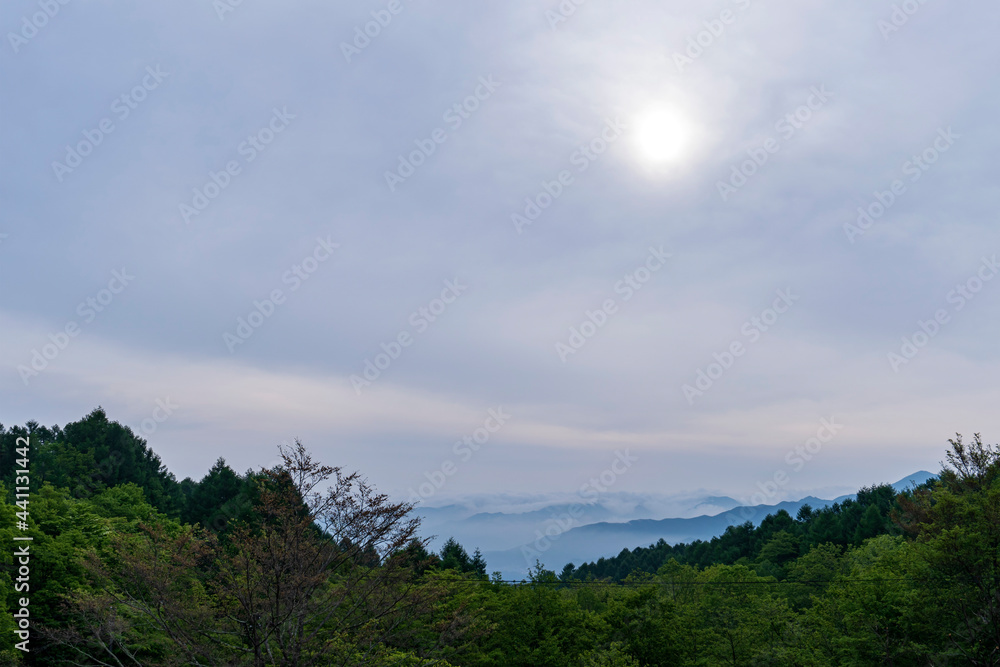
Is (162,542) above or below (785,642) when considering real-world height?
above

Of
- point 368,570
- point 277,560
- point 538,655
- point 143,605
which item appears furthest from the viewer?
point 538,655

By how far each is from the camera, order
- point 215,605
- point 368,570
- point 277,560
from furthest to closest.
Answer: point 215,605
point 368,570
point 277,560

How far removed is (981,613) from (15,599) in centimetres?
3373

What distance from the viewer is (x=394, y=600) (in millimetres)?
13727

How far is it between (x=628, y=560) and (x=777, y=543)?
44271mm

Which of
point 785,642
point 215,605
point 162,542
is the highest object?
point 162,542

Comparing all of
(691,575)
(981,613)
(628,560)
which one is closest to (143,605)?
(981,613)

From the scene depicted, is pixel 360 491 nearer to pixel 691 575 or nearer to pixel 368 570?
pixel 368 570

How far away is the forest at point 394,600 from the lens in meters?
12.6

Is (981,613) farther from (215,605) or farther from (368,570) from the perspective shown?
(215,605)

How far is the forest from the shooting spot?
1257cm

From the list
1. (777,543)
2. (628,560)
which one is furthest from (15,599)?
(628,560)

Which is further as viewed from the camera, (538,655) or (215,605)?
(538,655)

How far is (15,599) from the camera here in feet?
70.0
